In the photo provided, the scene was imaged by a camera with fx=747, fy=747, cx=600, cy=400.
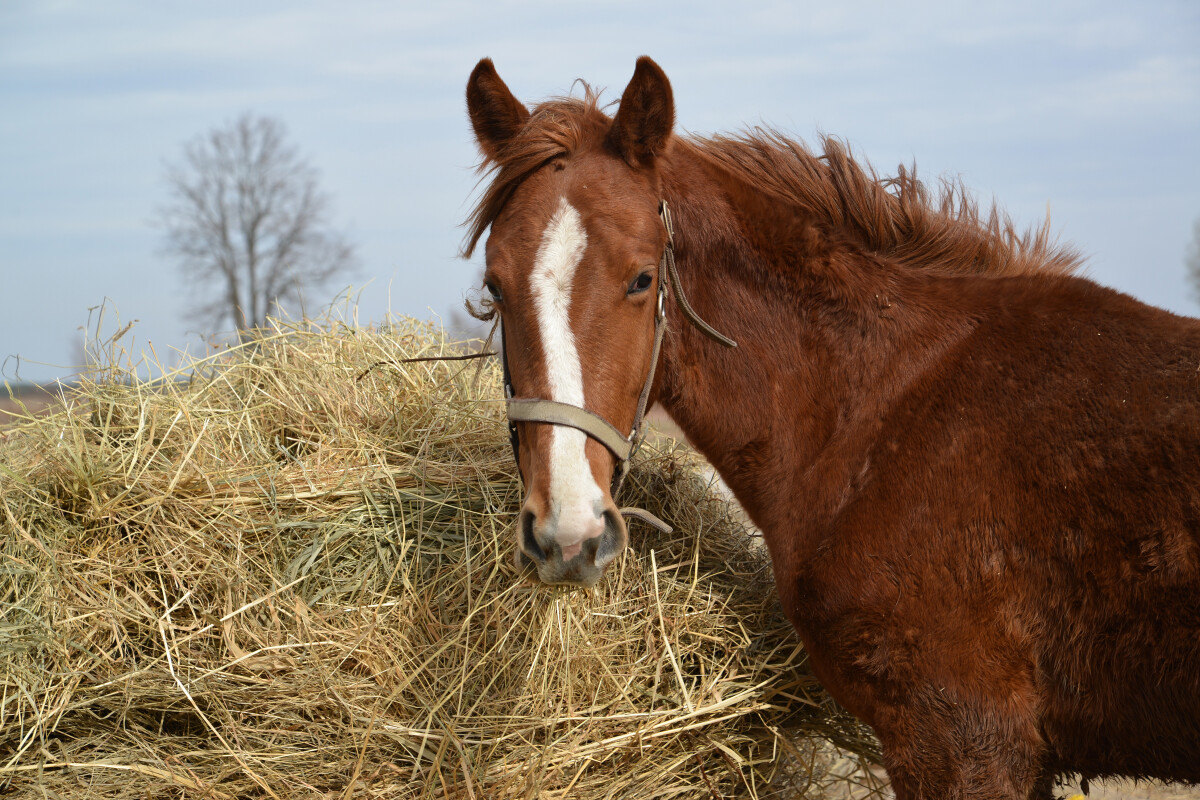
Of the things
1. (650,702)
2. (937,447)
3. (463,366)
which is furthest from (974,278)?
(463,366)

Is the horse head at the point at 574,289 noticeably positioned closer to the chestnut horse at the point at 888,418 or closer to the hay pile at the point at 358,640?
the chestnut horse at the point at 888,418

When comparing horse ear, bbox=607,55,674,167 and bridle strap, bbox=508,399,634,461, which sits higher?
horse ear, bbox=607,55,674,167

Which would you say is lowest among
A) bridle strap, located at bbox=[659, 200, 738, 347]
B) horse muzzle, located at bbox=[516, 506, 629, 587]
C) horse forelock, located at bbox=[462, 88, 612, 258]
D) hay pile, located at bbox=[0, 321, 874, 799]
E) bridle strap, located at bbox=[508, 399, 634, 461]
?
hay pile, located at bbox=[0, 321, 874, 799]

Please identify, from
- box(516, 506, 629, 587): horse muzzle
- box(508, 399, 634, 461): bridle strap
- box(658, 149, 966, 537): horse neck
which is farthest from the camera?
box(658, 149, 966, 537): horse neck

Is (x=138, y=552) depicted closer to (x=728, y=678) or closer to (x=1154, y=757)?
(x=728, y=678)

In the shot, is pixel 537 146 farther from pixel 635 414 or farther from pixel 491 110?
pixel 635 414

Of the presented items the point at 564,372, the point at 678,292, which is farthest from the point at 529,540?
the point at 678,292

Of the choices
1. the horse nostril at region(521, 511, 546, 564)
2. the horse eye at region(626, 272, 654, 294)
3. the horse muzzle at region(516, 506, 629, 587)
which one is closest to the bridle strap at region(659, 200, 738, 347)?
the horse eye at region(626, 272, 654, 294)

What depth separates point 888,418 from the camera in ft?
7.81

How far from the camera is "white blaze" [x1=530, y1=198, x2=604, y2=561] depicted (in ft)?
6.13

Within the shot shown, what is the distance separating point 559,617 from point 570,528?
0.91 metres

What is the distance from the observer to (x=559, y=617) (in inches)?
104

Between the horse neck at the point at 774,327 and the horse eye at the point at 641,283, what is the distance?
27 cm

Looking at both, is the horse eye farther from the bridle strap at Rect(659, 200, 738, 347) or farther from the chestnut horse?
the bridle strap at Rect(659, 200, 738, 347)
